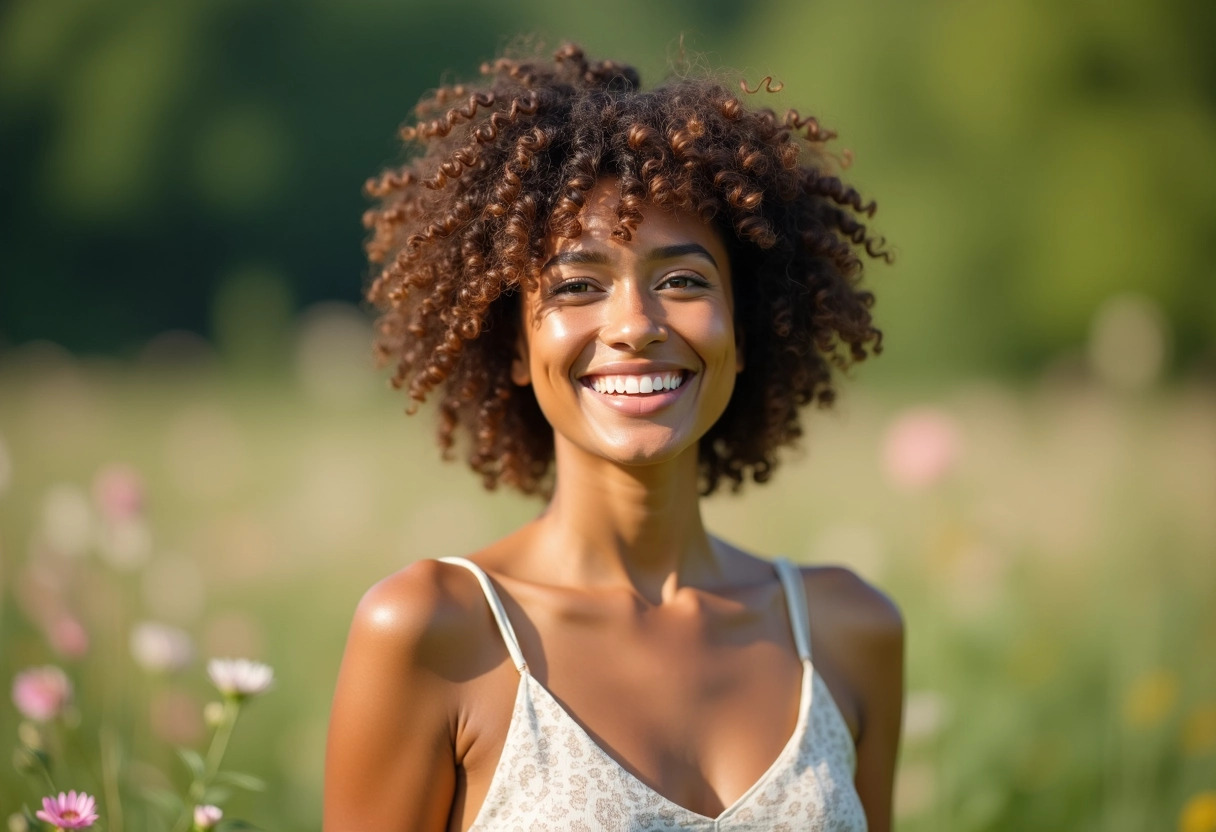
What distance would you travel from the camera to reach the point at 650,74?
11.6 meters

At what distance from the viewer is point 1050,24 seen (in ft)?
47.5

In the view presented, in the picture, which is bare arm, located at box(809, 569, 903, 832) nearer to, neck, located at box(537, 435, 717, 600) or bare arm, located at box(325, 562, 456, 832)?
neck, located at box(537, 435, 717, 600)

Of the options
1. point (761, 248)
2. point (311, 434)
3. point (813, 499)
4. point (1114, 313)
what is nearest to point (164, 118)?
point (311, 434)

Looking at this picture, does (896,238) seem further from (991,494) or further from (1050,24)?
(991,494)

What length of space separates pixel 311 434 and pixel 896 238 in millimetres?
7741

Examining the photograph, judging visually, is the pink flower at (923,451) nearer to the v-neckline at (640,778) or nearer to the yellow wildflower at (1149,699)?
the yellow wildflower at (1149,699)

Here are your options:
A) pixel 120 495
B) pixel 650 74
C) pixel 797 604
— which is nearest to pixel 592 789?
pixel 797 604

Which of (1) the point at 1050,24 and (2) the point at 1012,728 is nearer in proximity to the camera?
(2) the point at 1012,728

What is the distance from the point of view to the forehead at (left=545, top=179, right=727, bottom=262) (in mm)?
2291

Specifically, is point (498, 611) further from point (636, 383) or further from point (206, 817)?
point (206, 817)

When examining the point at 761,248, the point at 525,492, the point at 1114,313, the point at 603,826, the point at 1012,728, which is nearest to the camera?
the point at 603,826

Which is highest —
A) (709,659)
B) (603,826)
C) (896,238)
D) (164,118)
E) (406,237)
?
(164,118)

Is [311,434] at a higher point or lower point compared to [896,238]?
lower

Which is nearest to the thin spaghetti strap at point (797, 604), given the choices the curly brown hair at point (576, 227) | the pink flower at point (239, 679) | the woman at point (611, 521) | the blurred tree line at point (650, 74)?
the woman at point (611, 521)
